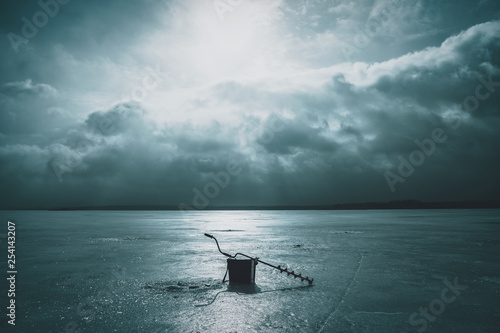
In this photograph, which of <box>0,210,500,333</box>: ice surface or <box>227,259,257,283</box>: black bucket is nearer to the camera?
<box>0,210,500,333</box>: ice surface

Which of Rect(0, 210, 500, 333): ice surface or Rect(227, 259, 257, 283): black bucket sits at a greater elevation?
Rect(227, 259, 257, 283): black bucket

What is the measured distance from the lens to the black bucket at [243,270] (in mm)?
8328

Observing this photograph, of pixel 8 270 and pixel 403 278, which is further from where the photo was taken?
pixel 8 270

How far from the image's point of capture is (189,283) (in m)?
8.48

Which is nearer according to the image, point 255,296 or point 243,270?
point 255,296

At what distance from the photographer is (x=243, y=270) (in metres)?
8.37

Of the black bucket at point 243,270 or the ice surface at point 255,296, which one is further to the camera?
the black bucket at point 243,270

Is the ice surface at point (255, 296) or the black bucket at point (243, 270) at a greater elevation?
the black bucket at point (243, 270)

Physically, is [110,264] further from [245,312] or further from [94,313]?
[245,312]

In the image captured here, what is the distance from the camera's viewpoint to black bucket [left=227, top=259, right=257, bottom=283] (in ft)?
27.3

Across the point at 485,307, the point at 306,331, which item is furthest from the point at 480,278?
the point at 306,331

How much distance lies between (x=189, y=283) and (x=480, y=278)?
8811 mm

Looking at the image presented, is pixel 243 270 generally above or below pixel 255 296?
above

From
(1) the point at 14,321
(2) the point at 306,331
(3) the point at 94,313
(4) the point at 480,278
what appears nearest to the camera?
(2) the point at 306,331
